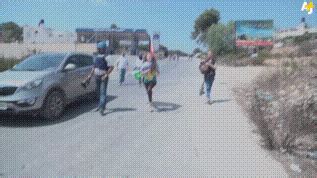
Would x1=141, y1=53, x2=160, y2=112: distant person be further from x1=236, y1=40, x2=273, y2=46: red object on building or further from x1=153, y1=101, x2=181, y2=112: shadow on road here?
x1=236, y1=40, x2=273, y2=46: red object on building

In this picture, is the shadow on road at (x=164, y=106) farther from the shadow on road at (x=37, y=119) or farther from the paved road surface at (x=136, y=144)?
the shadow on road at (x=37, y=119)

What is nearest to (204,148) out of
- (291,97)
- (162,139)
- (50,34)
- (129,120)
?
(162,139)

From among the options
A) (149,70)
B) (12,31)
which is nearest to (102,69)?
(149,70)

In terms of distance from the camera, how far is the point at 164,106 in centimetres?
956

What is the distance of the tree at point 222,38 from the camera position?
52.2m

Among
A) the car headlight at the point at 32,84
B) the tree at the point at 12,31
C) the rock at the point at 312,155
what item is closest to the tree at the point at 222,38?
the car headlight at the point at 32,84

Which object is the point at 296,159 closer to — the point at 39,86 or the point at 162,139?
the point at 162,139

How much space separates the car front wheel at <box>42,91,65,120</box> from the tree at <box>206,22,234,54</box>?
4607 centimetres

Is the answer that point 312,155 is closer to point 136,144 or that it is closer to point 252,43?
point 136,144

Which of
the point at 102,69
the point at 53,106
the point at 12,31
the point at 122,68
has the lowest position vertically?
the point at 53,106

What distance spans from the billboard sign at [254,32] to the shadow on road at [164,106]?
1473 inches

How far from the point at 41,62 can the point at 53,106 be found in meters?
1.43

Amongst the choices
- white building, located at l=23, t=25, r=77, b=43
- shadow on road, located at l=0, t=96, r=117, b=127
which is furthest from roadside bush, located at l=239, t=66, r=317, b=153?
white building, located at l=23, t=25, r=77, b=43

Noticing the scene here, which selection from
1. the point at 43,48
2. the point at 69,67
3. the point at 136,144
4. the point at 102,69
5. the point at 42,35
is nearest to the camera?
the point at 136,144
